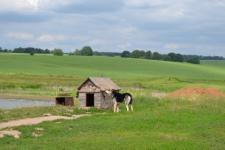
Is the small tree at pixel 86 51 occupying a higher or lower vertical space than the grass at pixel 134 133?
higher

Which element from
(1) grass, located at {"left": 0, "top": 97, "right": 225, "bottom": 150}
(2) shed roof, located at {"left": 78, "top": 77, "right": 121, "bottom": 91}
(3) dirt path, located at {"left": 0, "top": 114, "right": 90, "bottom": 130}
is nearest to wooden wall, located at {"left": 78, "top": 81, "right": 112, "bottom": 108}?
(2) shed roof, located at {"left": 78, "top": 77, "right": 121, "bottom": 91}

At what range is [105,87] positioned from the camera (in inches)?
1877

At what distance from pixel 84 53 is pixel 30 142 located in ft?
555

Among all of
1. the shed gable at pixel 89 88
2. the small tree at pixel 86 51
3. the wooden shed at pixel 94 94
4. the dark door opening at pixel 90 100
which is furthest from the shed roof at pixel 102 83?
the small tree at pixel 86 51

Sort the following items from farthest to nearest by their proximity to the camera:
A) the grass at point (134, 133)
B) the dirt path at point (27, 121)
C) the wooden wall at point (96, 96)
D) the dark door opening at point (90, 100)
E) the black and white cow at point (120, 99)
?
the dark door opening at point (90, 100)
the wooden wall at point (96, 96)
the black and white cow at point (120, 99)
the dirt path at point (27, 121)
the grass at point (134, 133)

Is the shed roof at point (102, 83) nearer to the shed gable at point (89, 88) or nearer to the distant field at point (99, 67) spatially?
the shed gable at point (89, 88)

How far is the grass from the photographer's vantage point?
24.5 metres

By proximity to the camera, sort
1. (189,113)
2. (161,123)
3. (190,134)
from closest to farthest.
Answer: (190,134) < (161,123) < (189,113)

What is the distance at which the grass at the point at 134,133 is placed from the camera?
2450cm

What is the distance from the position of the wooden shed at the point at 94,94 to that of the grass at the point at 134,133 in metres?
7.44

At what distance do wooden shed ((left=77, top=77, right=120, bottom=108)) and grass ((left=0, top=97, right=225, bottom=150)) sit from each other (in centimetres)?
744

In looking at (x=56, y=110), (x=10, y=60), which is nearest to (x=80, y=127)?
(x=56, y=110)

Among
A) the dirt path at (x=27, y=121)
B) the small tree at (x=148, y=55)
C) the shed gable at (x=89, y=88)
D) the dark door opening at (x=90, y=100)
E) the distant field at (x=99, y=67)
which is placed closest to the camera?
the dirt path at (x=27, y=121)

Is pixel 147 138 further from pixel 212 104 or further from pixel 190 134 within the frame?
pixel 212 104
